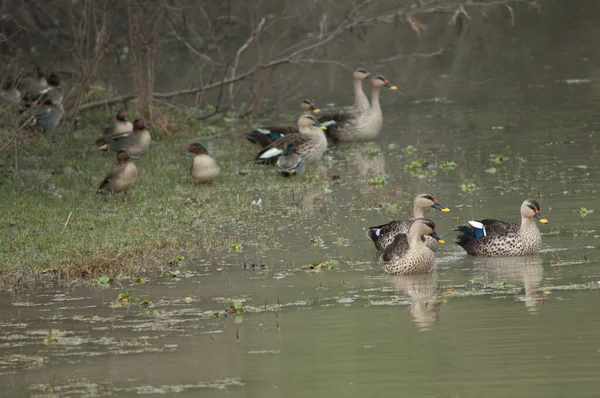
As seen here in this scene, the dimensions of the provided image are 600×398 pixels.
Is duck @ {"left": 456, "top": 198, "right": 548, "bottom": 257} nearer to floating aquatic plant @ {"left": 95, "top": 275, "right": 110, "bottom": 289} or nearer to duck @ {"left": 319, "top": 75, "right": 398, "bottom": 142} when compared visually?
floating aquatic plant @ {"left": 95, "top": 275, "right": 110, "bottom": 289}

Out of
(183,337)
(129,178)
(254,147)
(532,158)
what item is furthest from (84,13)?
(183,337)

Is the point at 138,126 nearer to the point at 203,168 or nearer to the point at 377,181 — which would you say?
the point at 203,168

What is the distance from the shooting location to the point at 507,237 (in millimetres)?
12242

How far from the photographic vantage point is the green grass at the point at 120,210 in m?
12.2

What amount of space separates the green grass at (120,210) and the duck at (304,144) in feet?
0.80

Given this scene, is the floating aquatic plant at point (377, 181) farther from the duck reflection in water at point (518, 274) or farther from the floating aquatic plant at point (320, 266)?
the floating aquatic plant at point (320, 266)

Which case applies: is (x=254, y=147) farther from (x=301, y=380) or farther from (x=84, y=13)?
(x=301, y=380)

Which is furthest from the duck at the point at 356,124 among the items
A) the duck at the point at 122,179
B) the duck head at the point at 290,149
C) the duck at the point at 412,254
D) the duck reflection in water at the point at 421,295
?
the duck reflection in water at the point at 421,295

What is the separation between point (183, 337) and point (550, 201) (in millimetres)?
6843

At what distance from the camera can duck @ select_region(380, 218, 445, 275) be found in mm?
11492

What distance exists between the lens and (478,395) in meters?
7.45

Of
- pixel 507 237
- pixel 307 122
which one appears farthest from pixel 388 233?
pixel 307 122

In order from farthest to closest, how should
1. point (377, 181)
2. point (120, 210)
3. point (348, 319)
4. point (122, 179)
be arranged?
point (377, 181), point (122, 179), point (120, 210), point (348, 319)

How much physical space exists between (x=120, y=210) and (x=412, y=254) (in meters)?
4.94
